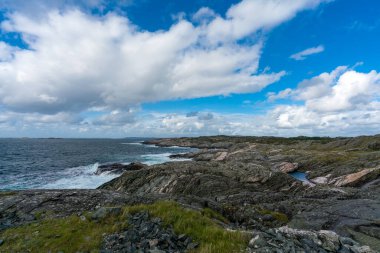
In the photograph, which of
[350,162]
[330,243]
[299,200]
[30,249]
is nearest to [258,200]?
[299,200]

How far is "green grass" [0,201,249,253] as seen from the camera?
10141 mm

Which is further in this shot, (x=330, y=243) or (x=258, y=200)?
(x=258, y=200)

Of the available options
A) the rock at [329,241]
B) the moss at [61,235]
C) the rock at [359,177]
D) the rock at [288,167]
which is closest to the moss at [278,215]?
the rock at [329,241]

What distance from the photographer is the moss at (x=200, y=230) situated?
31.7 ft

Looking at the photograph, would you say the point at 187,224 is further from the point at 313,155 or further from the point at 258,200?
A: the point at 313,155

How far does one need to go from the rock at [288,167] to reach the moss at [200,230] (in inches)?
2376

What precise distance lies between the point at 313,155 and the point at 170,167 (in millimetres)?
52388

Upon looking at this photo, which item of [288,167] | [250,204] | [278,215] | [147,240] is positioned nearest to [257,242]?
[147,240]

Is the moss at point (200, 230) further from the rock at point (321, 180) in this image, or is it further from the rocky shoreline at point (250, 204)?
the rock at point (321, 180)

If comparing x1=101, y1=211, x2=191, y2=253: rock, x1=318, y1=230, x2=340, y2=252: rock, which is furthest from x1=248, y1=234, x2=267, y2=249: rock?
x1=318, y1=230, x2=340, y2=252: rock

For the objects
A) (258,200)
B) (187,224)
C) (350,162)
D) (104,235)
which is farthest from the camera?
(350,162)

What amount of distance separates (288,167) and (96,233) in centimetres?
6589

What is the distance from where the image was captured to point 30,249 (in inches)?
414

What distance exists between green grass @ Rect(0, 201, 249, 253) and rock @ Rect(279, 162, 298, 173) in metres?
60.6
